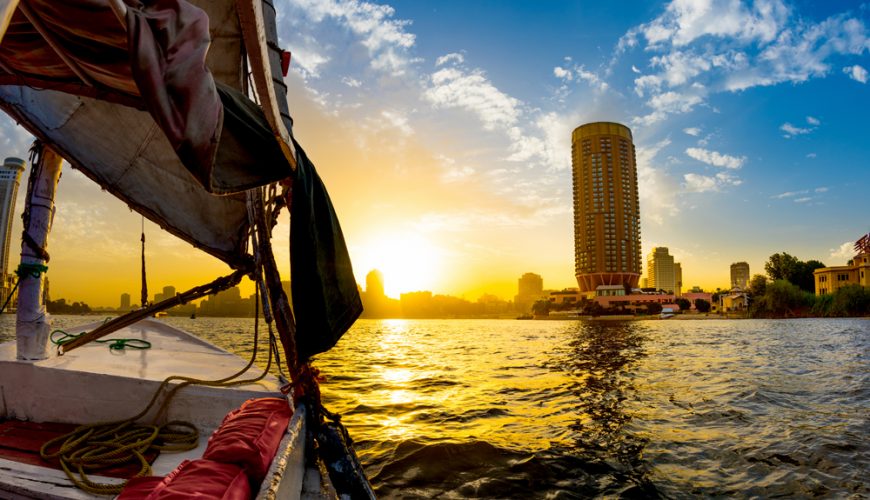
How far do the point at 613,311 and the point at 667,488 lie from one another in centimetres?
11990

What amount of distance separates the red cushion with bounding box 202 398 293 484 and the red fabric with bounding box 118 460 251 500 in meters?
0.08

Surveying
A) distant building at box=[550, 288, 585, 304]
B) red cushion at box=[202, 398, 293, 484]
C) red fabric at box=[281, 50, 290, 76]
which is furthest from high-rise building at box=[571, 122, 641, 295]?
red cushion at box=[202, 398, 293, 484]

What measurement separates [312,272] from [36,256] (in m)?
3.89

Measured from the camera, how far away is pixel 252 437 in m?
2.74

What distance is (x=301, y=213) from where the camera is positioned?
11.7ft

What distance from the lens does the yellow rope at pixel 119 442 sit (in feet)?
10.7

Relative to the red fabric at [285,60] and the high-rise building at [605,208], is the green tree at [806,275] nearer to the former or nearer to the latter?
the high-rise building at [605,208]

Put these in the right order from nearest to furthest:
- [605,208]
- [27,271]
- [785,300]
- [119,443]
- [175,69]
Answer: [175,69] → [119,443] → [27,271] → [785,300] → [605,208]

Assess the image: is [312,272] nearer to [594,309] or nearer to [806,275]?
[594,309]

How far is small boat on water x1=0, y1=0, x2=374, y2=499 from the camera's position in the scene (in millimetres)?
1951

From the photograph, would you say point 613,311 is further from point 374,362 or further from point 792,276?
point 374,362

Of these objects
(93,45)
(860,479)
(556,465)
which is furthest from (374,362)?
(93,45)

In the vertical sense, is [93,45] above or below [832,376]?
above

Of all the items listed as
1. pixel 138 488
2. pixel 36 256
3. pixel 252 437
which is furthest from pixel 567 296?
pixel 138 488
